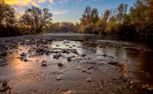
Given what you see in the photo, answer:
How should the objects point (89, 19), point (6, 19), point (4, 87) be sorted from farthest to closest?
point (89, 19)
point (6, 19)
point (4, 87)

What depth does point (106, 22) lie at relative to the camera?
10800cm

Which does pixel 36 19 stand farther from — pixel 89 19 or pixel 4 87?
pixel 4 87

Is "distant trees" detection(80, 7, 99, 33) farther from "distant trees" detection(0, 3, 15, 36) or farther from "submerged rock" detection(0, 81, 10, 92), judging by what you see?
"submerged rock" detection(0, 81, 10, 92)

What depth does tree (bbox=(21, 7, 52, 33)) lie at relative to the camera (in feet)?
357

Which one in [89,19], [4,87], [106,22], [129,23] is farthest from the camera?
[89,19]

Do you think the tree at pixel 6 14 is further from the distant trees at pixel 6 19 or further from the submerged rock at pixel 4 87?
the submerged rock at pixel 4 87

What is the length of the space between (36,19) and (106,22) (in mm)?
35388

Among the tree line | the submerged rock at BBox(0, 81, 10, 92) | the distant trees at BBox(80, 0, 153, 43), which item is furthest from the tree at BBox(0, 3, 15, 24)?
the submerged rock at BBox(0, 81, 10, 92)

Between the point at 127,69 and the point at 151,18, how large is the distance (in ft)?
114

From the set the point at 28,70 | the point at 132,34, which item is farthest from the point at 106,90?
the point at 132,34

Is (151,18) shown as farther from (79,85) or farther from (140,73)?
(79,85)

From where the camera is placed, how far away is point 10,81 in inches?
448

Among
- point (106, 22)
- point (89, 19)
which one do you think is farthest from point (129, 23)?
point (89, 19)

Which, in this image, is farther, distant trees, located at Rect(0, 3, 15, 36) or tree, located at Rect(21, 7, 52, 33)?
tree, located at Rect(21, 7, 52, 33)
